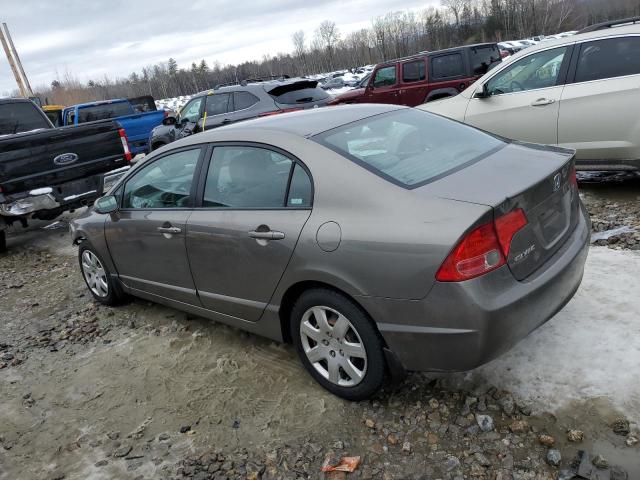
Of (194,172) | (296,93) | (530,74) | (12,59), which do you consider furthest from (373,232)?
(12,59)

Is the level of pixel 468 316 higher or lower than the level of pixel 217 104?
lower

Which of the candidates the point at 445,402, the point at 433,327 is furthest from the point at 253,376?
the point at 433,327

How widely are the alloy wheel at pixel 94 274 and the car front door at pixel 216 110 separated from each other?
5.67 m

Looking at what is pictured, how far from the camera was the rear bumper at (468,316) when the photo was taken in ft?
7.64

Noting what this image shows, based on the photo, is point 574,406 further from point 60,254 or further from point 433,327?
point 60,254

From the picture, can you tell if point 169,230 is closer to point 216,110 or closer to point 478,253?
point 478,253

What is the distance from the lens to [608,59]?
5434 millimetres

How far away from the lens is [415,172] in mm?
2787

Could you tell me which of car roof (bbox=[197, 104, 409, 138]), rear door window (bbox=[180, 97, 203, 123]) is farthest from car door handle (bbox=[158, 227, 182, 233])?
rear door window (bbox=[180, 97, 203, 123])

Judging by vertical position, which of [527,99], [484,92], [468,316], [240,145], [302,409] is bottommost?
[302,409]

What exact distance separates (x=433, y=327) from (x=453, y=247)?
1.34 ft

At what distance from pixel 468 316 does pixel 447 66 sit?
1052 cm

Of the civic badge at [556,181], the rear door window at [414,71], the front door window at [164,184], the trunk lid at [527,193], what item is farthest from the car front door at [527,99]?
the rear door window at [414,71]

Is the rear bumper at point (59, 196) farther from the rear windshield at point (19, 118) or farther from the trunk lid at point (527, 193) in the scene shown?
the trunk lid at point (527, 193)
